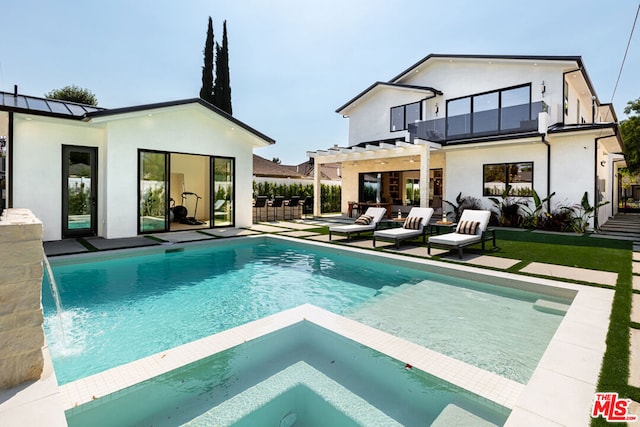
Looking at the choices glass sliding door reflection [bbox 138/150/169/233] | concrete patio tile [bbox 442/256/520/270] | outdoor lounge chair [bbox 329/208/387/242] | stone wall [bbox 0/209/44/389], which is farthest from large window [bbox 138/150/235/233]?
stone wall [bbox 0/209/44/389]

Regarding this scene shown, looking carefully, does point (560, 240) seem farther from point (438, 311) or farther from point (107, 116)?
point (107, 116)

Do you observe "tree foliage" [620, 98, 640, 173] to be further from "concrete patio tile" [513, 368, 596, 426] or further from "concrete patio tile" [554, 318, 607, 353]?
"concrete patio tile" [513, 368, 596, 426]

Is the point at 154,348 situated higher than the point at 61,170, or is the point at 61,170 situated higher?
the point at 61,170

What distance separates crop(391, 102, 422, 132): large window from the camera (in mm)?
20125

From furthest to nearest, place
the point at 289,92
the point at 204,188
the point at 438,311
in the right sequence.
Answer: the point at 289,92
the point at 204,188
the point at 438,311

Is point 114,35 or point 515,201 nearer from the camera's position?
point 515,201

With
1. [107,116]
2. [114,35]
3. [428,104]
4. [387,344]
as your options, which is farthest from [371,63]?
[387,344]

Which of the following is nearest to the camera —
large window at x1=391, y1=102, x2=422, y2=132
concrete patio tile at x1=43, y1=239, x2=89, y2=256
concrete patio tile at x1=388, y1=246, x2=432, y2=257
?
concrete patio tile at x1=43, y1=239, x2=89, y2=256

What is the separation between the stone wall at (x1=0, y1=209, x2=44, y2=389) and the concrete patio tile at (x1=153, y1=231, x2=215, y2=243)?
344 inches

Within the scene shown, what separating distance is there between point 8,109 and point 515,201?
18855 mm

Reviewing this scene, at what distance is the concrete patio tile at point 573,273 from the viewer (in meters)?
6.49

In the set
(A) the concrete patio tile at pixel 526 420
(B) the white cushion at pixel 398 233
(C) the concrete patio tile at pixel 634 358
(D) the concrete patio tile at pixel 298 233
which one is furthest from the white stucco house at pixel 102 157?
(C) the concrete patio tile at pixel 634 358

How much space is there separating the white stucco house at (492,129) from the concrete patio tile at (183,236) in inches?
362

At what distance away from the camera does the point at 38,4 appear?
608 inches
